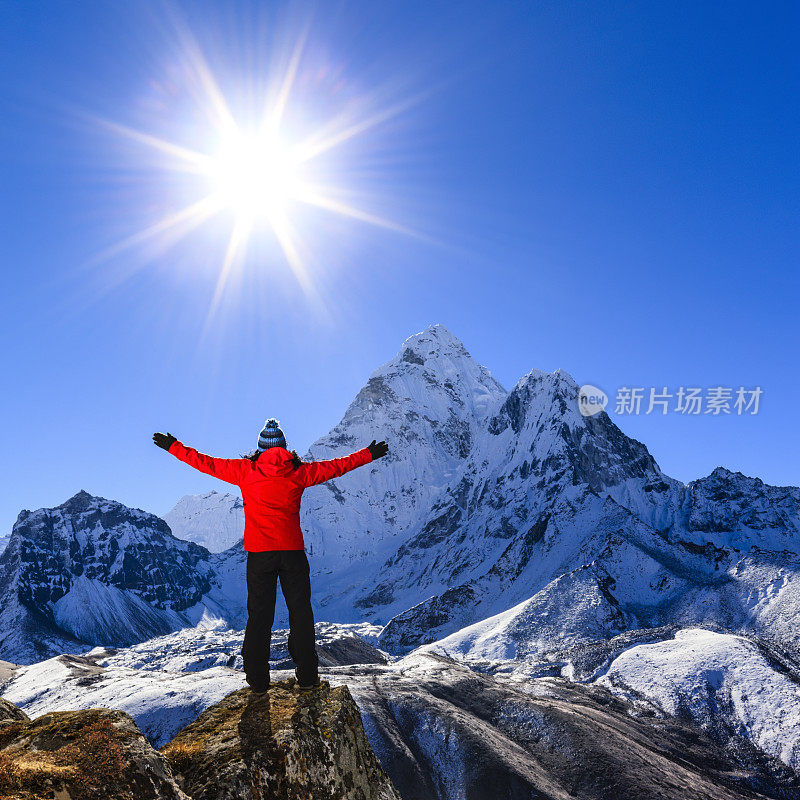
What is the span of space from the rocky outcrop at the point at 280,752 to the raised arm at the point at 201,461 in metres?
3.43

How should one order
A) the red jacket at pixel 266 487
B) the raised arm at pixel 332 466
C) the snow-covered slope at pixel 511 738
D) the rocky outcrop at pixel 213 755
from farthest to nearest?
the snow-covered slope at pixel 511 738, the raised arm at pixel 332 466, the red jacket at pixel 266 487, the rocky outcrop at pixel 213 755

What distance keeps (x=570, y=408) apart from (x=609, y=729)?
513 ft

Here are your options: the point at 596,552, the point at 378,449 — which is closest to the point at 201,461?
the point at 378,449

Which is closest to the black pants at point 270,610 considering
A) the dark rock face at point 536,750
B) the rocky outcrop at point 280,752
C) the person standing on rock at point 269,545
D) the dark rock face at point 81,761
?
the person standing on rock at point 269,545

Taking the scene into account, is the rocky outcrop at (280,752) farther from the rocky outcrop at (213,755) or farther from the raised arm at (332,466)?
the raised arm at (332,466)

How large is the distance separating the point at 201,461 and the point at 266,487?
1225 mm

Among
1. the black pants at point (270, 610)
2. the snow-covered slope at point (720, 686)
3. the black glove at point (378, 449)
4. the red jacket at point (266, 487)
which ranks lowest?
the snow-covered slope at point (720, 686)

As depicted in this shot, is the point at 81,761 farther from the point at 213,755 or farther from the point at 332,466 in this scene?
the point at 332,466

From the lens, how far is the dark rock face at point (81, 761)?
411cm

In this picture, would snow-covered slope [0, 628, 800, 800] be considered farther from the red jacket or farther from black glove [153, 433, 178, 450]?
→ black glove [153, 433, 178, 450]

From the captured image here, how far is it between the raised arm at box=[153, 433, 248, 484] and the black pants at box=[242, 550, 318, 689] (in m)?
1.37

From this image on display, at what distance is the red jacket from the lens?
27.8 ft

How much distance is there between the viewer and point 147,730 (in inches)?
1767

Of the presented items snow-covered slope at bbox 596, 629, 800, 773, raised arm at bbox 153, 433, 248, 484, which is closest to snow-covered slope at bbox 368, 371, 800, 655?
snow-covered slope at bbox 596, 629, 800, 773
